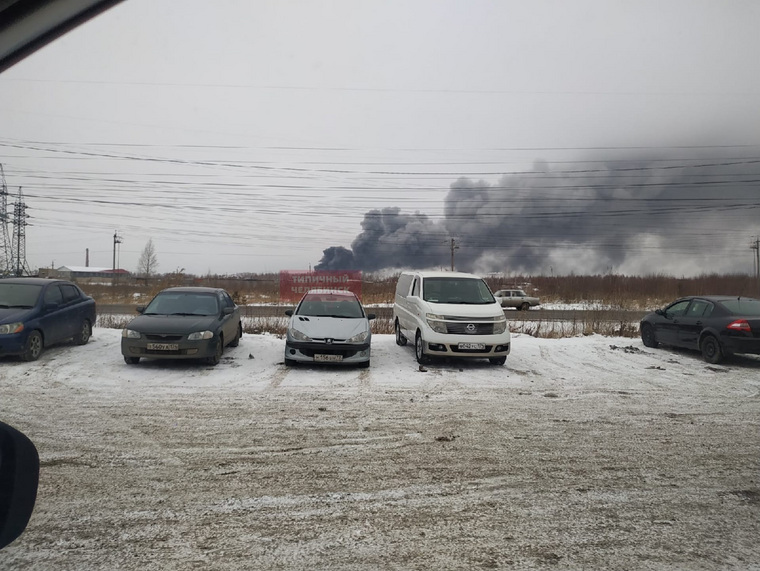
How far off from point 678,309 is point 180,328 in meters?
12.3

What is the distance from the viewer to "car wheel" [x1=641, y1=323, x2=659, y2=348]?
13.0m

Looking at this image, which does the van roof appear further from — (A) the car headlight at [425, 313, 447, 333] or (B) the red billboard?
(B) the red billboard

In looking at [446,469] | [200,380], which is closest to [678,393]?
[446,469]

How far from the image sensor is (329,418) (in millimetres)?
6273

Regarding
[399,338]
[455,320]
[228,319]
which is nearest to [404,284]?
[399,338]

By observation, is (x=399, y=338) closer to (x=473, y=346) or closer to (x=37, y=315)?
(x=473, y=346)

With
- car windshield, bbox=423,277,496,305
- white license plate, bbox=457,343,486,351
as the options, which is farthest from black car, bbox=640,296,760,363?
white license plate, bbox=457,343,486,351

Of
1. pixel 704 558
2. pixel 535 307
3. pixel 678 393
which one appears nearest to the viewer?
pixel 704 558

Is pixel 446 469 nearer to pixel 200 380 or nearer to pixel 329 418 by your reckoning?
pixel 329 418

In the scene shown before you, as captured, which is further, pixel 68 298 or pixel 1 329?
pixel 68 298

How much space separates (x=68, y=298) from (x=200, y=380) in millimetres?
5011

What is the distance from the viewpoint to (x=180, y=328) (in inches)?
366

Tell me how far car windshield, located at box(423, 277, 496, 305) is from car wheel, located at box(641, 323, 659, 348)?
Result: 5.27 metres

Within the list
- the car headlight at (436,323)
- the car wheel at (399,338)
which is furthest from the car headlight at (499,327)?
the car wheel at (399,338)
